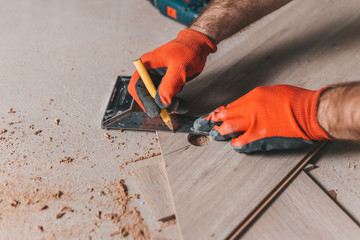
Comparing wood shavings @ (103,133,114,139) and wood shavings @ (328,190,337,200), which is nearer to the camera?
wood shavings @ (328,190,337,200)

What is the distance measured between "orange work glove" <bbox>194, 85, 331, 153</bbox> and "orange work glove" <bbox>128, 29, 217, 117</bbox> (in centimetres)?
29

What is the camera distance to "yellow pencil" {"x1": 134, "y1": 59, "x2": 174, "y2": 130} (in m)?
1.58

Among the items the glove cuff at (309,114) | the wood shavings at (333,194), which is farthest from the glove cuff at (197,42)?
the wood shavings at (333,194)

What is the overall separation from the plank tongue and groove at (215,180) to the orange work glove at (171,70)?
0.60 ft

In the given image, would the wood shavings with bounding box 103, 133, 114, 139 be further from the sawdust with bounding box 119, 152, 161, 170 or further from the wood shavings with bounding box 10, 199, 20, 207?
the wood shavings with bounding box 10, 199, 20, 207

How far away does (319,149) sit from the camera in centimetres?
159

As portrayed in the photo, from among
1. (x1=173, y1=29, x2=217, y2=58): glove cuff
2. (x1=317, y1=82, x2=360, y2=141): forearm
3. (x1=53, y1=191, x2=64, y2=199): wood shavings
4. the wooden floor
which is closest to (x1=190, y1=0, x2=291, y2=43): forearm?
(x1=173, y1=29, x2=217, y2=58): glove cuff

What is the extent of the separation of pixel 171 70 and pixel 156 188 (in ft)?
2.02

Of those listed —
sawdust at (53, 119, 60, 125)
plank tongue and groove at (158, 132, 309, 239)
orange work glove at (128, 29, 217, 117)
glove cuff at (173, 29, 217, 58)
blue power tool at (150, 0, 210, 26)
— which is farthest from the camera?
blue power tool at (150, 0, 210, 26)

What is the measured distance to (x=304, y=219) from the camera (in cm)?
131

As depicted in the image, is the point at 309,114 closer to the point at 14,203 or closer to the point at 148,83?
the point at 148,83

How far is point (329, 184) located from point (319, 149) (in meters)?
0.19

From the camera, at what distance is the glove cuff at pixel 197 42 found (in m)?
1.68

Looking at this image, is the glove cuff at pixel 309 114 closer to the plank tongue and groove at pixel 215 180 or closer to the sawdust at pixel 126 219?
the plank tongue and groove at pixel 215 180
